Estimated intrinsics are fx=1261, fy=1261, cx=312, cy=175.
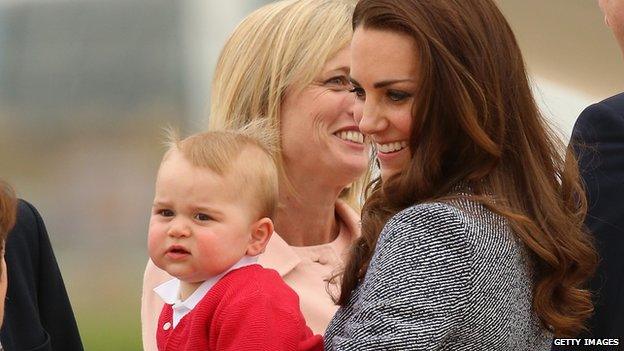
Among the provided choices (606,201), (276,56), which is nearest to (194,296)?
(606,201)

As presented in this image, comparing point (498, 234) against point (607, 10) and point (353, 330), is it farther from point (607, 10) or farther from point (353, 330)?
point (607, 10)

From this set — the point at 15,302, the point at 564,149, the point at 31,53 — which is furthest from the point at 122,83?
the point at 564,149

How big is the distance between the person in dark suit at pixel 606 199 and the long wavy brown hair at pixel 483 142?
0.49 metres

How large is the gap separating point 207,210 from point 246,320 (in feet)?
0.75

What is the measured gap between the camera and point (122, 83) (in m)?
5.09

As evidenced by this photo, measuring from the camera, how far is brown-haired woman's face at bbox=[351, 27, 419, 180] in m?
2.08

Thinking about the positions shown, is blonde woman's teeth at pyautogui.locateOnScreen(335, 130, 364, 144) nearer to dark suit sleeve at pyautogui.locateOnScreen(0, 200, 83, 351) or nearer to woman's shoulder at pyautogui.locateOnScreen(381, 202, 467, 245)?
dark suit sleeve at pyautogui.locateOnScreen(0, 200, 83, 351)

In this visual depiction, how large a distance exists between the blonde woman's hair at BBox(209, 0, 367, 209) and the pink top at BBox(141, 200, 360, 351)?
0.19m

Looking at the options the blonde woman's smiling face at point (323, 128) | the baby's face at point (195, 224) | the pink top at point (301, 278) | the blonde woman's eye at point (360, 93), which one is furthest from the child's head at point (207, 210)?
the blonde woman's smiling face at point (323, 128)

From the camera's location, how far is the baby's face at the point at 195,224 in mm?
2283

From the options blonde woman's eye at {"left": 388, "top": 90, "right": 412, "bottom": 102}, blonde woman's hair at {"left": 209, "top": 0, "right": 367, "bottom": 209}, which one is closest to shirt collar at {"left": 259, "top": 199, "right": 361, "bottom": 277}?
blonde woman's hair at {"left": 209, "top": 0, "right": 367, "bottom": 209}

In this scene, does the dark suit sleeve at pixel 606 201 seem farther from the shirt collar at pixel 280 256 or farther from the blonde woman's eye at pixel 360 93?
the shirt collar at pixel 280 256

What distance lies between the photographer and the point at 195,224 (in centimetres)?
229

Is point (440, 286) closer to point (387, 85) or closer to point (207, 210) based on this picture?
point (387, 85)
